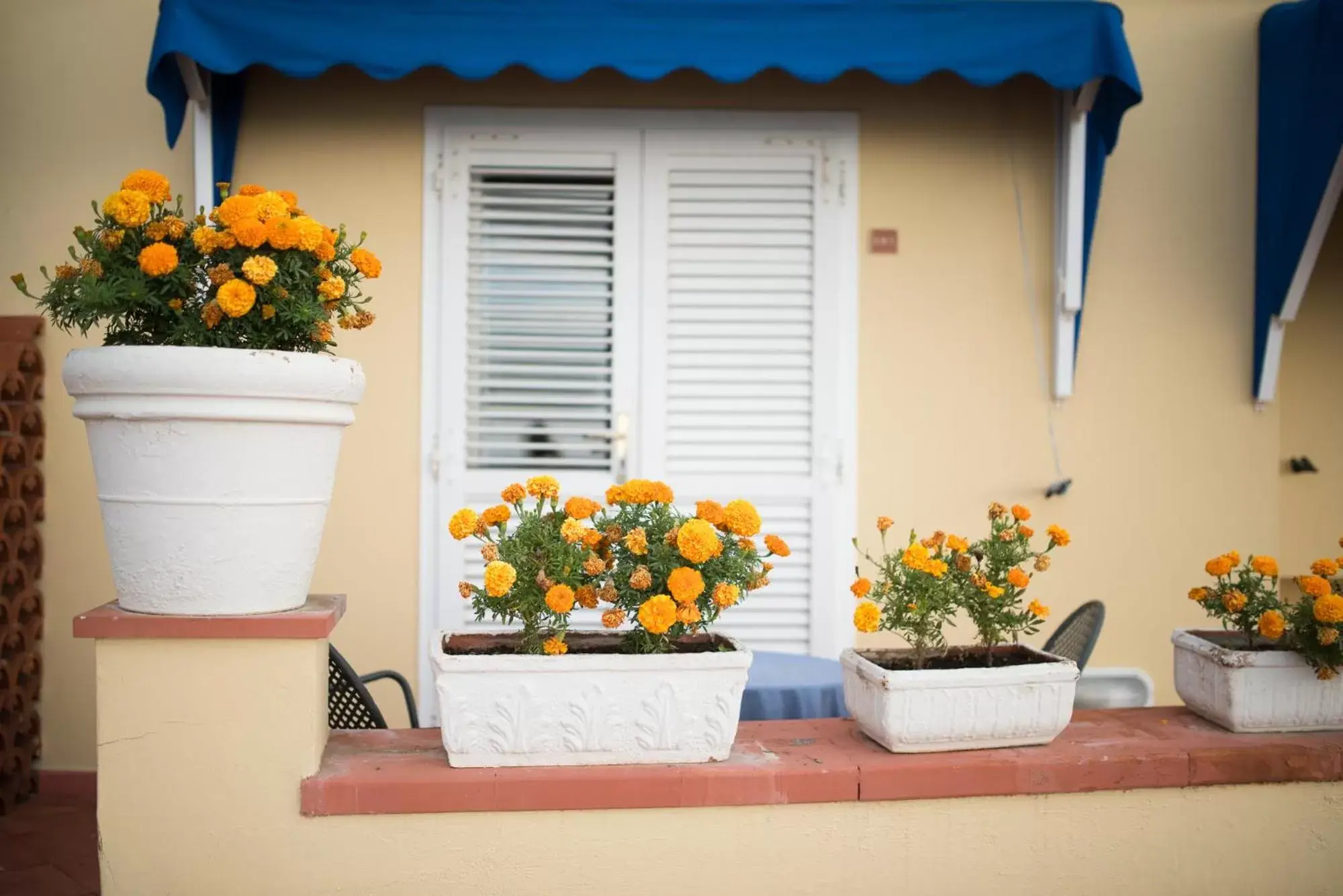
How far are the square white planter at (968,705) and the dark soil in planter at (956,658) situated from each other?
8cm

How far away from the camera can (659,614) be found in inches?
70.6

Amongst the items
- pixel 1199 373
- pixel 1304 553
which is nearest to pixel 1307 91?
pixel 1199 373

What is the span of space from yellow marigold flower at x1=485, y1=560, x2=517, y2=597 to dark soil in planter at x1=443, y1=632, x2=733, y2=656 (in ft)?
0.63

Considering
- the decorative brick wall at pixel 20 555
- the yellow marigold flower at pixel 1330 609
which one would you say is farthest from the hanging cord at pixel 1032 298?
the decorative brick wall at pixel 20 555

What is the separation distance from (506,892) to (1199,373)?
11.5 feet

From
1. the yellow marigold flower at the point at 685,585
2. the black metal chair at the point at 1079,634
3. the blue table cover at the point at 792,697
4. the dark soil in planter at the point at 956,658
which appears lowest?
the blue table cover at the point at 792,697

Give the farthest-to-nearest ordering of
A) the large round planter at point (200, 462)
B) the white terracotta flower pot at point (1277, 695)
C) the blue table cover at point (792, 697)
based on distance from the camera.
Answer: the blue table cover at point (792, 697) < the white terracotta flower pot at point (1277, 695) < the large round planter at point (200, 462)

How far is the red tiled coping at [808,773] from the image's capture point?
1778 mm

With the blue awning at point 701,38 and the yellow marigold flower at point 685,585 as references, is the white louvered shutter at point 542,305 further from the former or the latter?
the yellow marigold flower at point 685,585

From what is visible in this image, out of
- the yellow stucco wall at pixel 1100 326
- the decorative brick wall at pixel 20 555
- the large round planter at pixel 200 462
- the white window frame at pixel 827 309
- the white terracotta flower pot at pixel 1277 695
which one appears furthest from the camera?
the yellow stucco wall at pixel 1100 326

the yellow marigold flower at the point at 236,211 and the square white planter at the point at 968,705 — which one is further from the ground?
the yellow marigold flower at the point at 236,211

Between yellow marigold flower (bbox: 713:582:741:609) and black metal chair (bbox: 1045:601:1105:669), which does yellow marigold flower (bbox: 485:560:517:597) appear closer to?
yellow marigold flower (bbox: 713:582:741:609)

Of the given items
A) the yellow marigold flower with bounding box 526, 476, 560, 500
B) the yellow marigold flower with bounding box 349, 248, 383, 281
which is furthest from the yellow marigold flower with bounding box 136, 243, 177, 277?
the yellow marigold flower with bounding box 526, 476, 560, 500

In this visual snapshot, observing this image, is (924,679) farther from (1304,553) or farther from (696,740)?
(1304,553)
